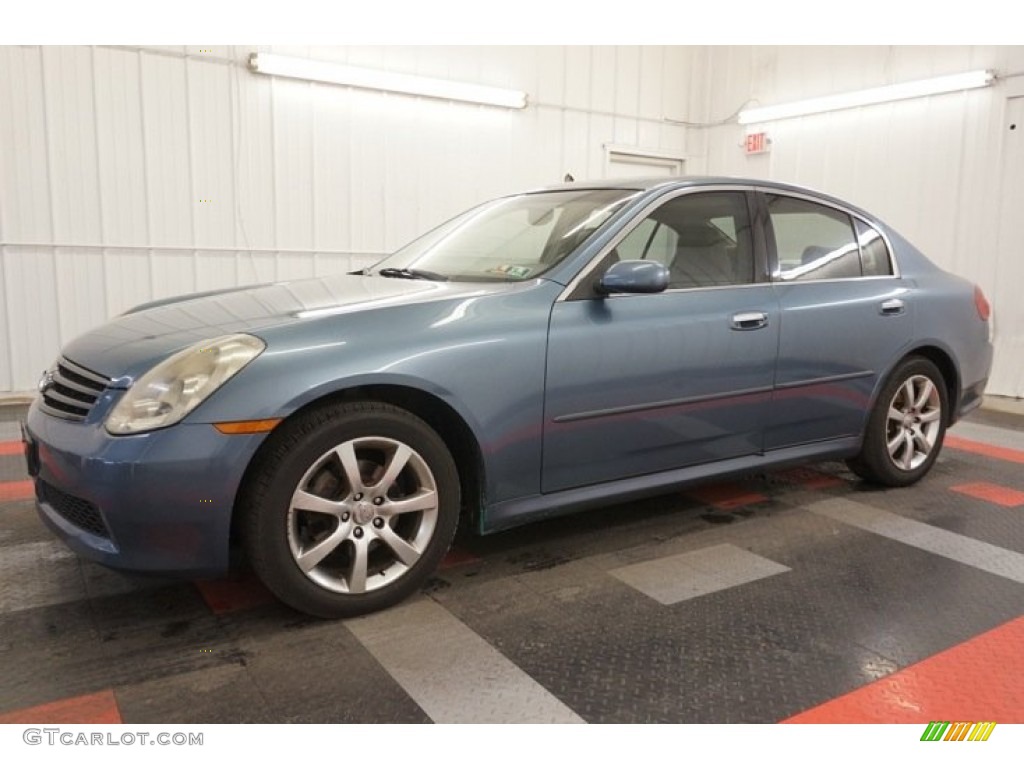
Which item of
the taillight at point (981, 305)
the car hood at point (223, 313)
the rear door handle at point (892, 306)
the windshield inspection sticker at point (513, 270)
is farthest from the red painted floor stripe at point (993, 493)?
the car hood at point (223, 313)

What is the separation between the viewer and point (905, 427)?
353 cm

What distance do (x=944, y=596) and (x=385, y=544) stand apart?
178 cm

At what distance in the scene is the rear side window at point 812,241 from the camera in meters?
3.11

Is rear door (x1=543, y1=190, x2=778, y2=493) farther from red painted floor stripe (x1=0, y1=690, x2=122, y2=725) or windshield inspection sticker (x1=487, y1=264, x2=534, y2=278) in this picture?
red painted floor stripe (x1=0, y1=690, x2=122, y2=725)

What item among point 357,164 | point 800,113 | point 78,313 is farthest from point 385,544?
point 800,113

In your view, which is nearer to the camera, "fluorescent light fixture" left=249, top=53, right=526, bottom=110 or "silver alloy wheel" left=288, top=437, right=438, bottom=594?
"silver alloy wheel" left=288, top=437, right=438, bottom=594

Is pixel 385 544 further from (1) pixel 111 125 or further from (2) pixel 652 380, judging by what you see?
(1) pixel 111 125

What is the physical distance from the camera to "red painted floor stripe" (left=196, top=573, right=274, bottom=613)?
7.61 feet

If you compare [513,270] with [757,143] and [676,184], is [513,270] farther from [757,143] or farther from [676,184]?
[757,143]

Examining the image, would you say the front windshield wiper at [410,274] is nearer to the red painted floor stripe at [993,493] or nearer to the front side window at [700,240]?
the front side window at [700,240]

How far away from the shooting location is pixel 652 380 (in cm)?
262

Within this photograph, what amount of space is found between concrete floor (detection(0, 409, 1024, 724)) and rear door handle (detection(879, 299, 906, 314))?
34.8 inches

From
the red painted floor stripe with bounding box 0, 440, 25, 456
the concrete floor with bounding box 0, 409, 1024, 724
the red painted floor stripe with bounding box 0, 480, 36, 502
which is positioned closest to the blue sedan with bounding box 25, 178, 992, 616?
the concrete floor with bounding box 0, 409, 1024, 724

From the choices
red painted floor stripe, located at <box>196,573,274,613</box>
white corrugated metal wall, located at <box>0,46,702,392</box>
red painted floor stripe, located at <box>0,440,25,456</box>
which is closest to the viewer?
red painted floor stripe, located at <box>196,573,274,613</box>
